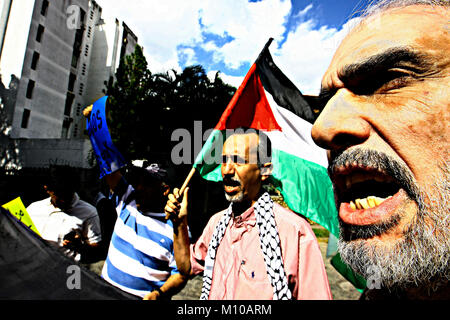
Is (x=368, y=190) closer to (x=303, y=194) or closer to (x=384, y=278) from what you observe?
(x=384, y=278)

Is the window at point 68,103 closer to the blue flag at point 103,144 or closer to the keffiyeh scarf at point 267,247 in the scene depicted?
the blue flag at point 103,144

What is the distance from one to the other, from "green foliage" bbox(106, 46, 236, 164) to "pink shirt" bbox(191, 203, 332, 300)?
30.5 ft

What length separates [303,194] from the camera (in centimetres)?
303

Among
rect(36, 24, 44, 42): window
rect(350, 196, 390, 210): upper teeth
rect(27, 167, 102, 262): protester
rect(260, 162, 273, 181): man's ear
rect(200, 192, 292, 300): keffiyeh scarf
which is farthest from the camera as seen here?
rect(36, 24, 44, 42): window

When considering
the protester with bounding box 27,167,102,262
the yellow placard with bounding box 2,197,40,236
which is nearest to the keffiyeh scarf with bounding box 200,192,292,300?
the yellow placard with bounding box 2,197,40,236

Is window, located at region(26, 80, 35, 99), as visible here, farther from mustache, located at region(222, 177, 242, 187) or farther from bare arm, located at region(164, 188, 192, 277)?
mustache, located at region(222, 177, 242, 187)

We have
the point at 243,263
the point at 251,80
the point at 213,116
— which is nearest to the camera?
the point at 243,263

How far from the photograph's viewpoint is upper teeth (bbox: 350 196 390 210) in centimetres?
81

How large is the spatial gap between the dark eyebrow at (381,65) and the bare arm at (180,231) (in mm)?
1592

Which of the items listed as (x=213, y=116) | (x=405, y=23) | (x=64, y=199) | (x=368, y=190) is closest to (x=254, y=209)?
(x=368, y=190)

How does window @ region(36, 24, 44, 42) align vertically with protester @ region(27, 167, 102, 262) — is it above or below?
above

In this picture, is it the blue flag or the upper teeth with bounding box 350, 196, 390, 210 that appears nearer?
the upper teeth with bounding box 350, 196, 390, 210
